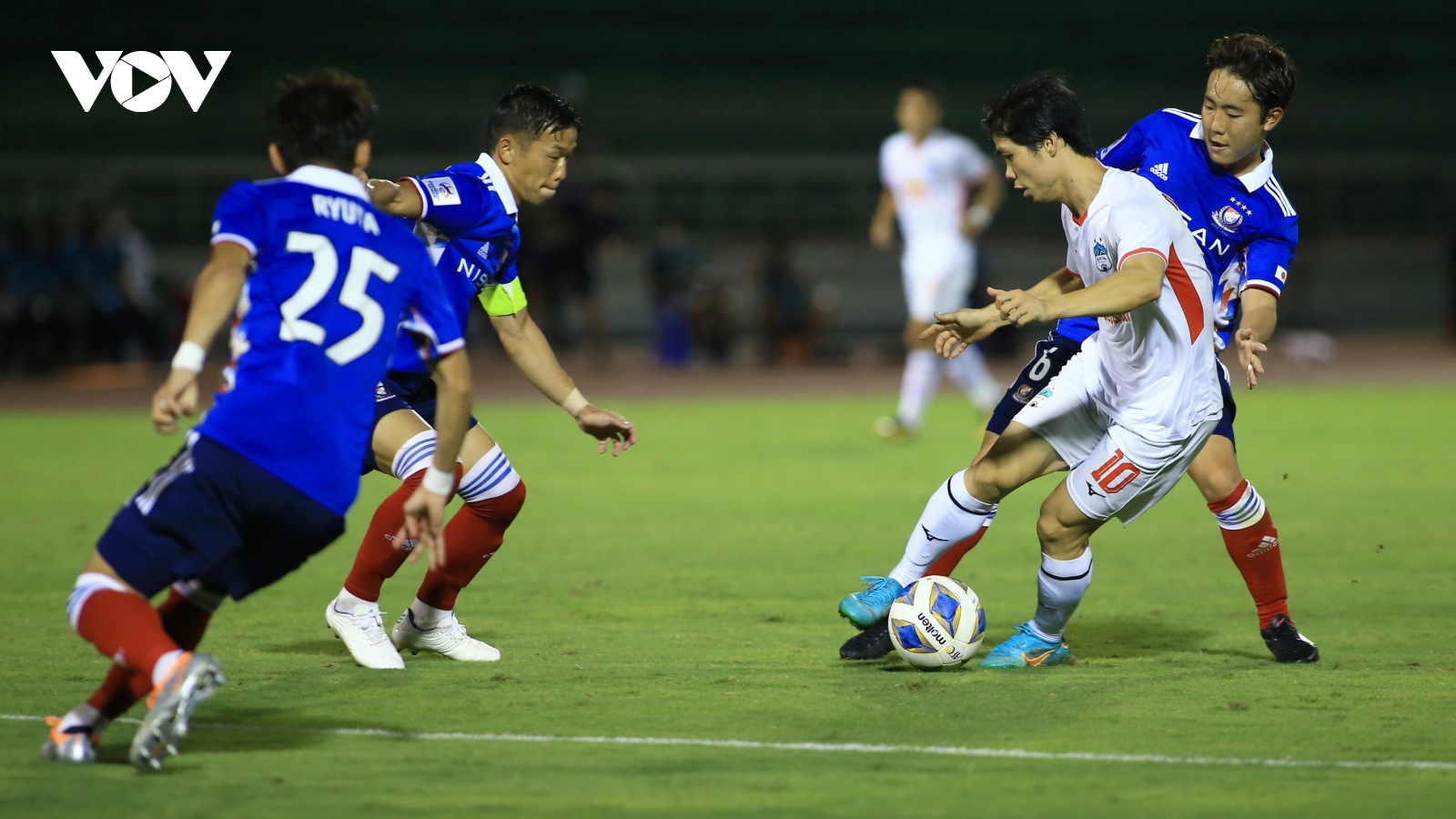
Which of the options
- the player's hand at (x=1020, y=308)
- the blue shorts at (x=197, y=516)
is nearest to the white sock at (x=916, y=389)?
the player's hand at (x=1020, y=308)

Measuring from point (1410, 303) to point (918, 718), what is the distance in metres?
21.7

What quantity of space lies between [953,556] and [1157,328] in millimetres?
1256

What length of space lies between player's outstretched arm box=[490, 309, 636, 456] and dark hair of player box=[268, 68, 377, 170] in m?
1.43

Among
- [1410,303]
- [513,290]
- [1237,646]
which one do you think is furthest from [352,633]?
[1410,303]

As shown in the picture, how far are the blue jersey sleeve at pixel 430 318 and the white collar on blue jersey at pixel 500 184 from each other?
121 cm

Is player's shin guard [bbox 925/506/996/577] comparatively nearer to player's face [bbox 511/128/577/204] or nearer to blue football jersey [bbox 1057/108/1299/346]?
A: blue football jersey [bbox 1057/108/1299/346]

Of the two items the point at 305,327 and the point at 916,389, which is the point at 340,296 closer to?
the point at 305,327

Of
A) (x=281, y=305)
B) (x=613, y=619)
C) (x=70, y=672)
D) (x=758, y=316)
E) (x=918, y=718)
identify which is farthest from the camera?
(x=758, y=316)

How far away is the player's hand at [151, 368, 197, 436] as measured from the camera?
382 cm

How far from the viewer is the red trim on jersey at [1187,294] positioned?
506cm

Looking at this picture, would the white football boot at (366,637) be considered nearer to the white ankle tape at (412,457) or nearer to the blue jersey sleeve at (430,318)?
the white ankle tape at (412,457)

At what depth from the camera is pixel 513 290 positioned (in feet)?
18.6

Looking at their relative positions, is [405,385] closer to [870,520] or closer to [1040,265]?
[870,520]

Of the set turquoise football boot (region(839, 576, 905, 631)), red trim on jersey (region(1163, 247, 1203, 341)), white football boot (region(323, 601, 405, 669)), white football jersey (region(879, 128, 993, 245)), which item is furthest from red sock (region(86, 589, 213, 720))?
white football jersey (region(879, 128, 993, 245))
